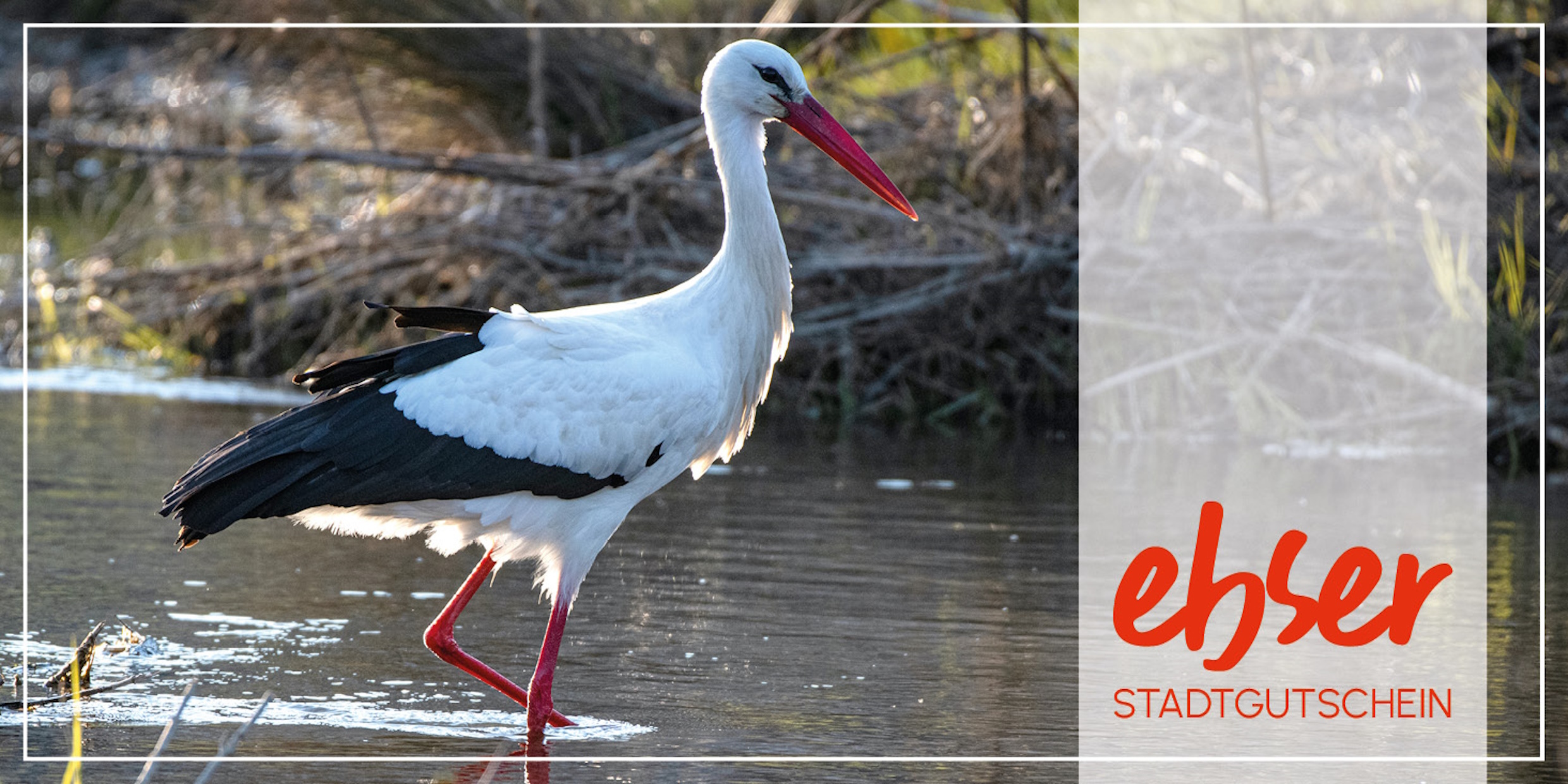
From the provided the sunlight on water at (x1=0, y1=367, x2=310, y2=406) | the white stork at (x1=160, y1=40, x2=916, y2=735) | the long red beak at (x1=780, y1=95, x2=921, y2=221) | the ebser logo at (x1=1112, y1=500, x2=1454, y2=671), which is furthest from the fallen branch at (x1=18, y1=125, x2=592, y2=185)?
the white stork at (x1=160, y1=40, x2=916, y2=735)

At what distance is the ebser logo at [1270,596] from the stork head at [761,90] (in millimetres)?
1564

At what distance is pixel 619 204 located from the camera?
12.0m

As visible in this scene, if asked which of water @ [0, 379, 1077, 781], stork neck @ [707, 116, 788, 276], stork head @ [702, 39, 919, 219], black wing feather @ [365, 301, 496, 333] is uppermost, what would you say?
stork head @ [702, 39, 919, 219]

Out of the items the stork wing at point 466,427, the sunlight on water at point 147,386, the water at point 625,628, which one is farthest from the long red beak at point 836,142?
the sunlight on water at point 147,386

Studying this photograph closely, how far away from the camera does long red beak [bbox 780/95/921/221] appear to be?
5.73 metres

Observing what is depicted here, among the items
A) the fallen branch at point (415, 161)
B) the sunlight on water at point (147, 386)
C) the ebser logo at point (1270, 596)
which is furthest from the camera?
the fallen branch at point (415, 161)

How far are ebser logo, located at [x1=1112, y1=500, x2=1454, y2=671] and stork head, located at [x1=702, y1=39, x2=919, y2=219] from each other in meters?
1.56

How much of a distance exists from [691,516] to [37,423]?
370cm

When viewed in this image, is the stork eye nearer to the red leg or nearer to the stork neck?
the stork neck

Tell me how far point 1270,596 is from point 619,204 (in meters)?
6.16

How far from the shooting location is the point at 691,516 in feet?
26.8

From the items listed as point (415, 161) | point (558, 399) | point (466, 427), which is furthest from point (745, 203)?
point (415, 161)

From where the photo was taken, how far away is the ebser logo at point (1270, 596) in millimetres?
6051

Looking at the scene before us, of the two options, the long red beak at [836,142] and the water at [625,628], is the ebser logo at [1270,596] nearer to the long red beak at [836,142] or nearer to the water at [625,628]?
the water at [625,628]
